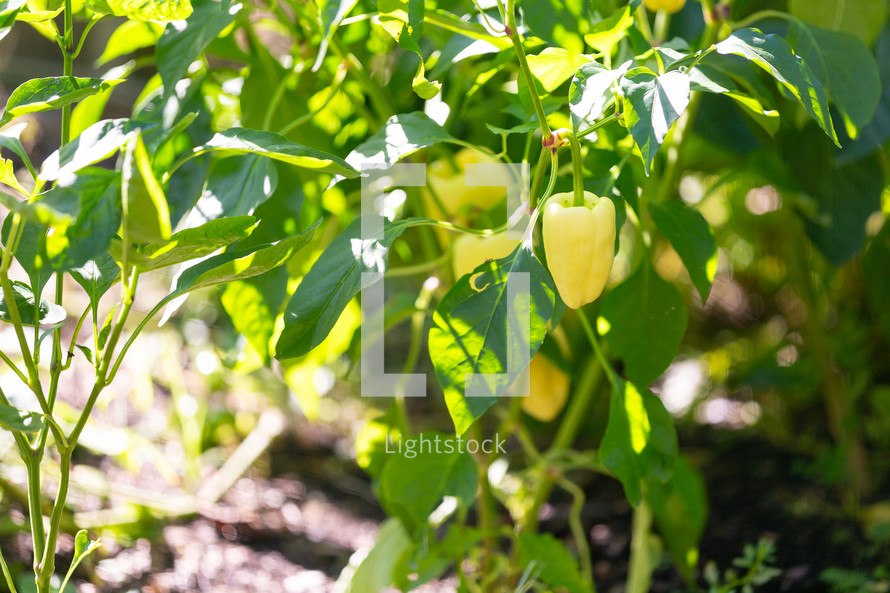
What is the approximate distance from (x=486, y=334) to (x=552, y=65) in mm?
161

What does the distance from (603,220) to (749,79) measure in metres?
0.18

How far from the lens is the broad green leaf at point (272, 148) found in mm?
321

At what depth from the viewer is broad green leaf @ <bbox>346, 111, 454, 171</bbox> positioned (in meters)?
0.41

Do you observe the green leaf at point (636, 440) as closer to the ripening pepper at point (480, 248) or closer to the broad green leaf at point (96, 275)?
the ripening pepper at point (480, 248)

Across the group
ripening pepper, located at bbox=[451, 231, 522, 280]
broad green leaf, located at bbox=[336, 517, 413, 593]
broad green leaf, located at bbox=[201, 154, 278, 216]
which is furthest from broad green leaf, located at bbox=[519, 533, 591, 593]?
broad green leaf, located at bbox=[201, 154, 278, 216]

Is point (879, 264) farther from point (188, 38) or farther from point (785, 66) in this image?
point (188, 38)

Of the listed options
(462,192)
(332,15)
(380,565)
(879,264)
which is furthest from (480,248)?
(879,264)

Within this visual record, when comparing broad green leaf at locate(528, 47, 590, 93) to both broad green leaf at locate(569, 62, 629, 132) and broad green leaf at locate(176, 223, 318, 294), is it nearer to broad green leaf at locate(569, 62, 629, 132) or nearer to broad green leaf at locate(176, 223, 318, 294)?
broad green leaf at locate(569, 62, 629, 132)

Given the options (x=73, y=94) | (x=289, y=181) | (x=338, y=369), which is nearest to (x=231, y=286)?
(x=289, y=181)

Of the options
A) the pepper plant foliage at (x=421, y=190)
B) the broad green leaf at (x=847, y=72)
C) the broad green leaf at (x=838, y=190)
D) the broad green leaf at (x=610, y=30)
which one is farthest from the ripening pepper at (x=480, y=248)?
the broad green leaf at (x=838, y=190)

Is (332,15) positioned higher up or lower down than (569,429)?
higher up

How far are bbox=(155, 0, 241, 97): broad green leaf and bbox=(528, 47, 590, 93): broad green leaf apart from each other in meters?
0.17

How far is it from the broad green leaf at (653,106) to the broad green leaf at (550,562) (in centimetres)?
39

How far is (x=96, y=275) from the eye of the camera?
1.29ft
